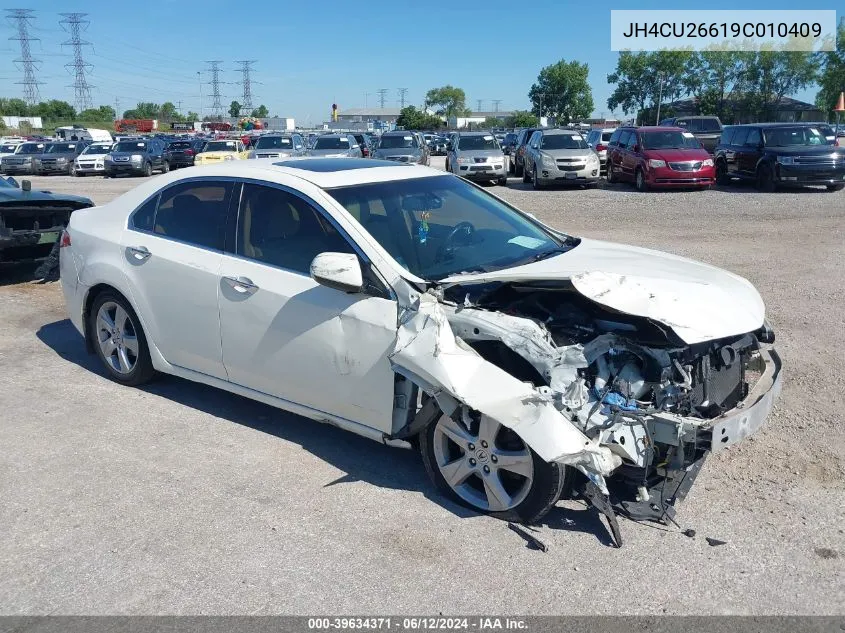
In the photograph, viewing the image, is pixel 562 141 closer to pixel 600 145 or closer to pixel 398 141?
pixel 398 141

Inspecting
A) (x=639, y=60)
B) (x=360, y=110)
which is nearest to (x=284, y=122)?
(x=639, y=60)

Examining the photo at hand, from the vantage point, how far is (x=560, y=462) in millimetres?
3379

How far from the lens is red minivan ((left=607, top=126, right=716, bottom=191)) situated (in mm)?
20484

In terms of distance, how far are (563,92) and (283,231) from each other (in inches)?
4503

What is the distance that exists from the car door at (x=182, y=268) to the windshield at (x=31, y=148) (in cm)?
3628

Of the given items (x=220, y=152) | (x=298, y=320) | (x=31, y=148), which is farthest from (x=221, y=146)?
(x=298, y=320)

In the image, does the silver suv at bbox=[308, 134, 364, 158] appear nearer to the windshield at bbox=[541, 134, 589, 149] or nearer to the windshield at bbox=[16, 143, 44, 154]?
the windshield at bbox=[541, 134, 589, 149]

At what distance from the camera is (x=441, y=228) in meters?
4.71

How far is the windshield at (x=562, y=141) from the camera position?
2312 centimetres

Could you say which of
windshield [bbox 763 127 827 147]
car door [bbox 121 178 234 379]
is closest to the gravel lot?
car door [bbox 121 178 234 379]

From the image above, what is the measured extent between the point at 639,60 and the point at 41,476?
103847mm

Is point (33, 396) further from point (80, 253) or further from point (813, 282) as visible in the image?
point (813, 282)

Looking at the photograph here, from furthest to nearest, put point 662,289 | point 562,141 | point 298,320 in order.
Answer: point 562,141, point 298,320, point 662,289

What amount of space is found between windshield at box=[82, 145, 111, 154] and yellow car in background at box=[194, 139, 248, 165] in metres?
5.87
